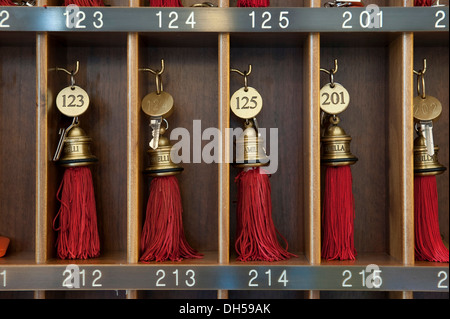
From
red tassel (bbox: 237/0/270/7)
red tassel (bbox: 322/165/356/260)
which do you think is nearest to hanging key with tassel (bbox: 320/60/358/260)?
red tassel (bbox: 322/165/356/260)

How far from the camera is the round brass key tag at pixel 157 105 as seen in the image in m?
1.28

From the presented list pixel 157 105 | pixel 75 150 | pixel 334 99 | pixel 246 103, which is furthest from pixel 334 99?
pixel 75 150

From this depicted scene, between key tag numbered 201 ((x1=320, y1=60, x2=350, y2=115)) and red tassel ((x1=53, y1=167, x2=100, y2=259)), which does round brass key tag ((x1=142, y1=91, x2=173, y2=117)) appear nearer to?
red tassel ((x1=53, y1=167, x2=100, y2=259))

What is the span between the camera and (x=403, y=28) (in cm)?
118

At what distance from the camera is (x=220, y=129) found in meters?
1.18

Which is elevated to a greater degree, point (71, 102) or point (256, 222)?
point (71, 102)

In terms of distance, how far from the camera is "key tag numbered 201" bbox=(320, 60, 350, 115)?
127 centimetres

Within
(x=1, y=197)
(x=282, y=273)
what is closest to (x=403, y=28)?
(x=282, y=273)

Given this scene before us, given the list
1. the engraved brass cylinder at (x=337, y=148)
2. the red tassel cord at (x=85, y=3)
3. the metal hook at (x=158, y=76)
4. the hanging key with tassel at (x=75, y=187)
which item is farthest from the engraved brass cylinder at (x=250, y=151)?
the red tassel cord at (x=85, y=3)

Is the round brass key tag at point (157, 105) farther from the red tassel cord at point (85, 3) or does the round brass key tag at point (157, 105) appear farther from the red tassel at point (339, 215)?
the red tassel at point (339, 215)

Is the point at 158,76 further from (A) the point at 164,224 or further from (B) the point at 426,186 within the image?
(B) the point at 426,186

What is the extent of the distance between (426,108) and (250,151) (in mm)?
487

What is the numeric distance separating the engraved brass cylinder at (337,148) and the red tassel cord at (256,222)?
17 cm
